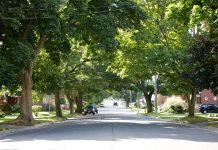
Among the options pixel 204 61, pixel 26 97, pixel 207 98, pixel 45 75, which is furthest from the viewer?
pixel 207 98

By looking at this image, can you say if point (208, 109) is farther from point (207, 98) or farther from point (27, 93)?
point (27, 93)

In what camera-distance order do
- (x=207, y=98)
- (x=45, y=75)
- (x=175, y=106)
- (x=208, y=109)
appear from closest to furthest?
(x=45, y=75)
(x=208, y=109)
(x=175, y=106)
(x=207, y=98)

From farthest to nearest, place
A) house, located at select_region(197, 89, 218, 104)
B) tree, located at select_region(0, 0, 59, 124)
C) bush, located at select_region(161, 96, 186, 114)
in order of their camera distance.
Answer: house, located at select_region(197, 89, 218, 104)
bush, located at select_region(161, 96, 186, 114)
tree, located at select_region(0, 0, 59, 124)

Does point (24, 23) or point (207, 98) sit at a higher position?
point (24, 23)

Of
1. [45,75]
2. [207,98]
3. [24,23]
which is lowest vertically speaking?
[207,98]

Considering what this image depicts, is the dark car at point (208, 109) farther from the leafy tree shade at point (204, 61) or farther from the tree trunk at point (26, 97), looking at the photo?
the tree trunk at point (26, 97)

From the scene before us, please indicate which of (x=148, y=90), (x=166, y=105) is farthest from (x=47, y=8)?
(x=148, y=90)

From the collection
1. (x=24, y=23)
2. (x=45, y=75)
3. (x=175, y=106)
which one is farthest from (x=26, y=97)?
(x=175, y=106)

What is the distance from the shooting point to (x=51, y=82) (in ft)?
152

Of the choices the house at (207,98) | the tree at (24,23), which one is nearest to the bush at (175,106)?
the house at (207,98)

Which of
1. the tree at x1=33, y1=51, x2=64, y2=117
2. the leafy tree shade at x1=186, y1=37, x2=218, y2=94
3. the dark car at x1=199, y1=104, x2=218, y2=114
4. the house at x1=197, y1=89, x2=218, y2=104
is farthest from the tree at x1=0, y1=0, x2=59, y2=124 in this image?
Result: the house at x1=197, y1=89, x2=218, y2=104

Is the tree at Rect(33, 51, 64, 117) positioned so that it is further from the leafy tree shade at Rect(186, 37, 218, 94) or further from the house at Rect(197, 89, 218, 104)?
the house at Rect(197, 89, 218, 104)

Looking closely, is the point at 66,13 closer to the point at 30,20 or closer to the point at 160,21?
the point at 30,20

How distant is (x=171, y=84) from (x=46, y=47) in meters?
12.1
